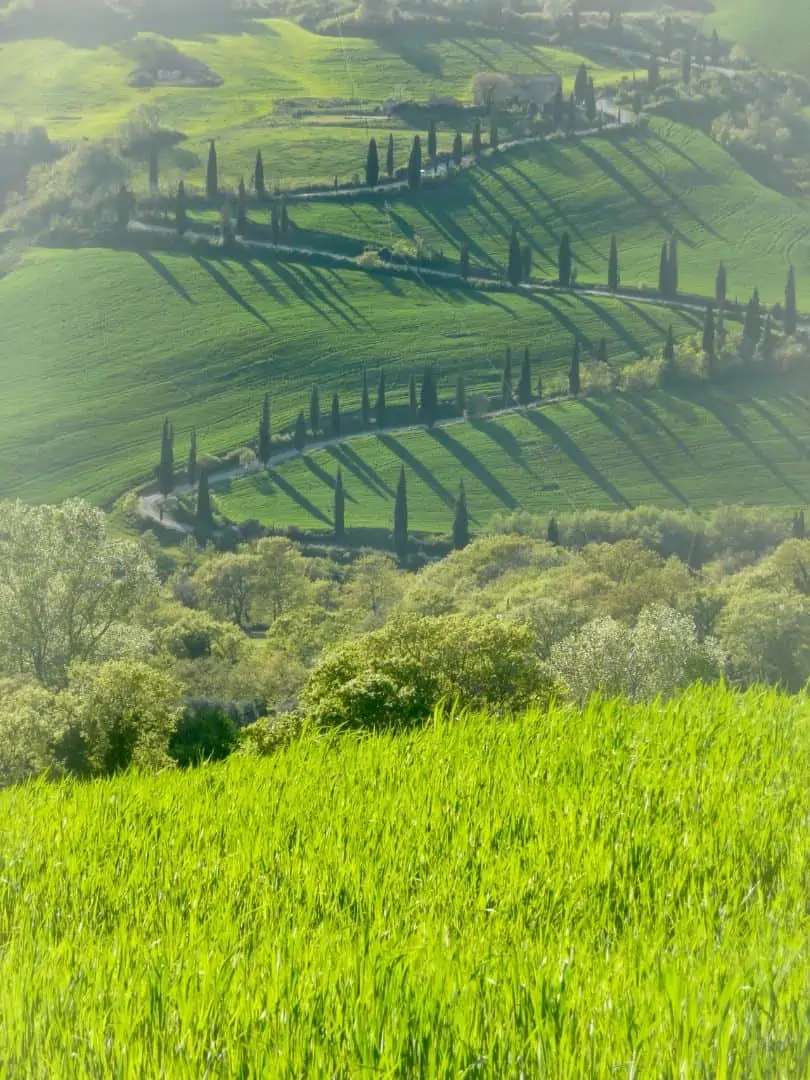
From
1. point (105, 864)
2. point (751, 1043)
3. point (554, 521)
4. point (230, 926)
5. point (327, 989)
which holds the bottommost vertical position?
point (554, 521)

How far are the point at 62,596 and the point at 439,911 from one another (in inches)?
3240

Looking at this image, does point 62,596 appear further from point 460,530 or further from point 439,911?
point 460,530

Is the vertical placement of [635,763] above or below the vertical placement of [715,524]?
above

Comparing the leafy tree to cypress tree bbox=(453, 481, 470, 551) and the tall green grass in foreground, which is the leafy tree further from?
cypress tree bbox=(453, 481, 470, 551)

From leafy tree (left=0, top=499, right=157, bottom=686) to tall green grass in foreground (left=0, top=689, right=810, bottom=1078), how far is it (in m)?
77.0

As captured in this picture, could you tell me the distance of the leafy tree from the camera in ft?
274

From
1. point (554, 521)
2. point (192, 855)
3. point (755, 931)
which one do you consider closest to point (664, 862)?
point (755, 931)

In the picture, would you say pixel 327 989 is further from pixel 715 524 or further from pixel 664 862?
pixel 715 524

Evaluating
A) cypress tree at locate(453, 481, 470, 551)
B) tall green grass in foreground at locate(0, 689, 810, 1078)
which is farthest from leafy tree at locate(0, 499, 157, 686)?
cypress tree at locate(453, 481, 470, 551)

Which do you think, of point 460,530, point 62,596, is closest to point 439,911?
point 62,596

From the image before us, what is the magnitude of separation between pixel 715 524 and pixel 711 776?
19175 centimetres

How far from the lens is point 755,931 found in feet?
16.0

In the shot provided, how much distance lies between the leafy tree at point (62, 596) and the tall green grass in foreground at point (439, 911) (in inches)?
3030

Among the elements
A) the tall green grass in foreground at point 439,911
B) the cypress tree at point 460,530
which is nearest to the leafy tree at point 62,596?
the tall green grass in foreground at point 439,911
